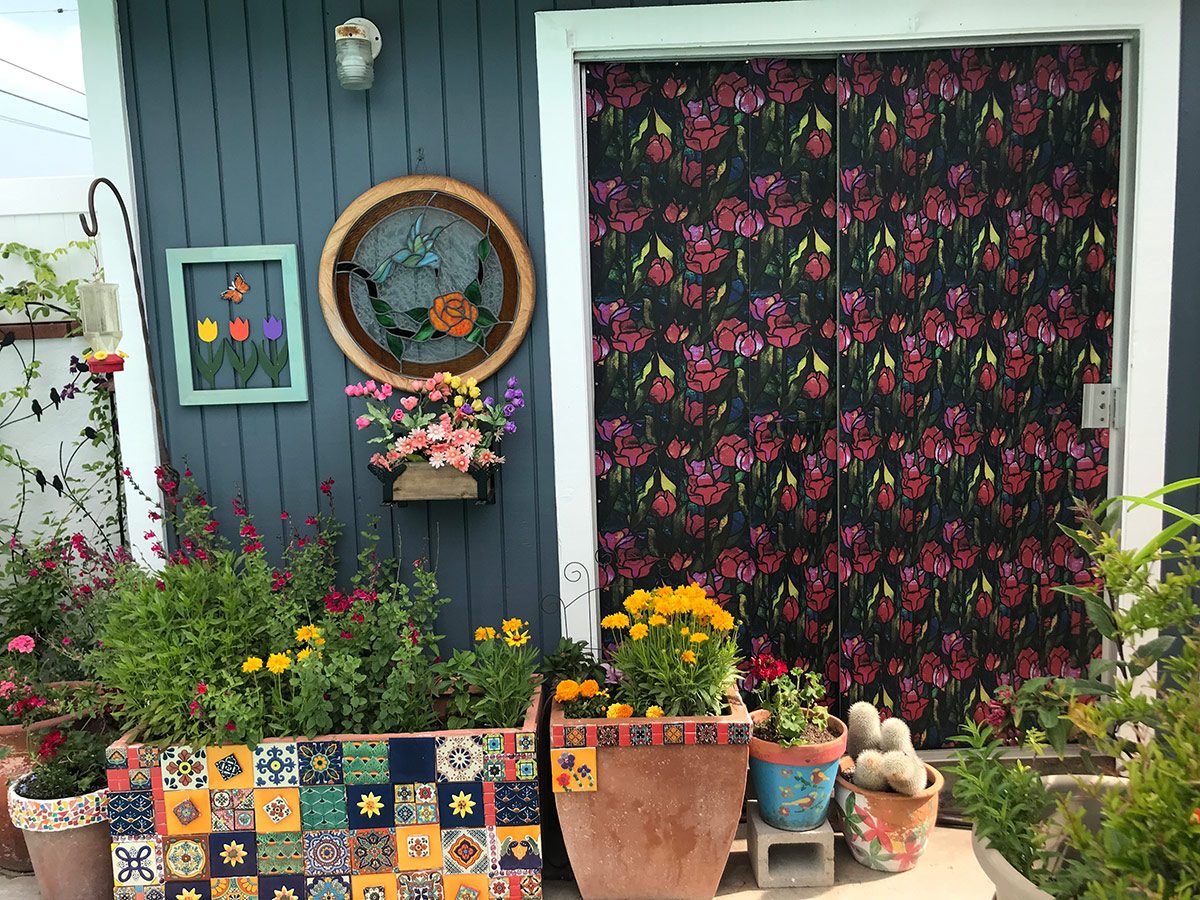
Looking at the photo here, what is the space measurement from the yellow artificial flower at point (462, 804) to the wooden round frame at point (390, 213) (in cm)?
119

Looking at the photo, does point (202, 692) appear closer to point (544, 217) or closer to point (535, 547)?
point (535, 547)

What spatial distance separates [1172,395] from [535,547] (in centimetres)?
206

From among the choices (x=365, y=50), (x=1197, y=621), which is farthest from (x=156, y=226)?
(x=1197, y=621)

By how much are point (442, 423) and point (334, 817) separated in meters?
1.10

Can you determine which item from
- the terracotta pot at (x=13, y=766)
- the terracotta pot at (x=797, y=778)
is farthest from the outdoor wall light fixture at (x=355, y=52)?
the terracotta pot at (x=797, y=778)

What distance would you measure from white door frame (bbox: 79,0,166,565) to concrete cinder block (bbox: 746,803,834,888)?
6.65 ft

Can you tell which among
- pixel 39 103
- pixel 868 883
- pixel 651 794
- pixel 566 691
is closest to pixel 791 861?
pixel 868 883

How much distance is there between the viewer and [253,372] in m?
2.66

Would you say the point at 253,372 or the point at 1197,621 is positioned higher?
the point at 253,372

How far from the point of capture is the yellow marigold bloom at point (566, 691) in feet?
7.27

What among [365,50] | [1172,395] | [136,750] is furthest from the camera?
Answer: [1172,395]

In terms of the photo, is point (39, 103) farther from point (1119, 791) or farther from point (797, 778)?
point (1119, 791)

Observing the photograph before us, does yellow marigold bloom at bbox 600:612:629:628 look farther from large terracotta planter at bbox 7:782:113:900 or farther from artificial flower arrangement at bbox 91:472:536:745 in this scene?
large terracotta planter at bbox 7:782:113:900

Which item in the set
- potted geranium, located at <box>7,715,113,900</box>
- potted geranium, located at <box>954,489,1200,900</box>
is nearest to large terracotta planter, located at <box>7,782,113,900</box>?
potted geranium, located at <box>7,715,113,900</box>
